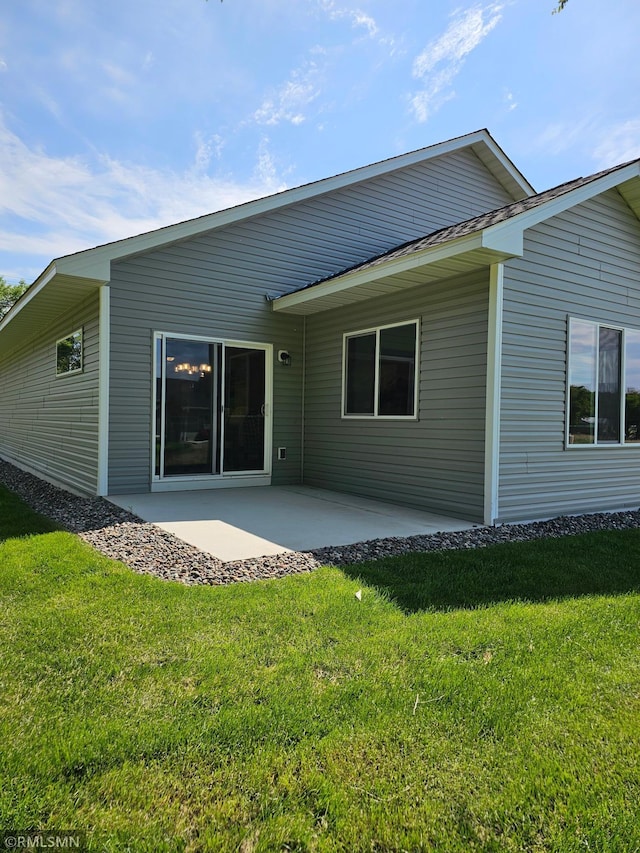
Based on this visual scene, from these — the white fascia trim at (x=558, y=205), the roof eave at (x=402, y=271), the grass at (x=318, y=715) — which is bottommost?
the grass at (x=318, y=715)

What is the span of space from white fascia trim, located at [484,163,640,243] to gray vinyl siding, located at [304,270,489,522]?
1.93 ft

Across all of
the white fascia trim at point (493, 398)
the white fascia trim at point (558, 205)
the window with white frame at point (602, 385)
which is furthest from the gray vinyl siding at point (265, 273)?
the window with white frame at point (602, 385)

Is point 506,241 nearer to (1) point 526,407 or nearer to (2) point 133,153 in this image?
(1) point 526,407

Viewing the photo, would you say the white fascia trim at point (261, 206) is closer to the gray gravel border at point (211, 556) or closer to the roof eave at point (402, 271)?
the roof eave at point (402, 271)

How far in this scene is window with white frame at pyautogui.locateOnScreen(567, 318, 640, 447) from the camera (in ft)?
20.8

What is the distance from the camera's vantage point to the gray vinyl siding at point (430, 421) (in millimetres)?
5797

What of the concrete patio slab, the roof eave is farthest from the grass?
the roof eave

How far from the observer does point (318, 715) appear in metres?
2.11

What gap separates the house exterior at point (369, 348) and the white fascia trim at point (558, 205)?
0.08 feet

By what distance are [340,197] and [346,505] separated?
529cm

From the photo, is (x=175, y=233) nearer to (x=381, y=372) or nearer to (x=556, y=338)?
(x=381, y=372)

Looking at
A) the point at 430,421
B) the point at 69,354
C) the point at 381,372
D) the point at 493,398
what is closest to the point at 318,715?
the point at 493,398

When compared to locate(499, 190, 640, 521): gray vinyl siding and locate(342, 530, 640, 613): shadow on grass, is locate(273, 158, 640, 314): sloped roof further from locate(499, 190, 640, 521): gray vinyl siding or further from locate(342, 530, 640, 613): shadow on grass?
locate(342, 530, 640, 613): shadow on grass

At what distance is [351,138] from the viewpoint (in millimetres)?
10188
